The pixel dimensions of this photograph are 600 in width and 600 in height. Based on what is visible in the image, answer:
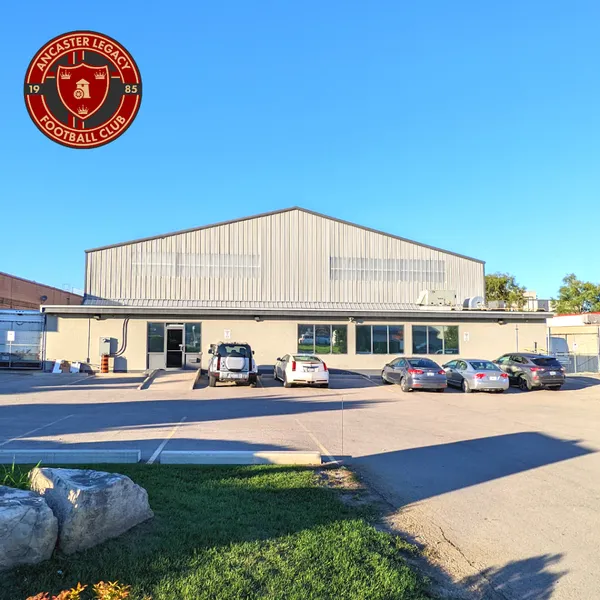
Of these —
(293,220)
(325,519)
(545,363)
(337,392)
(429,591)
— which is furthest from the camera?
(293,220)

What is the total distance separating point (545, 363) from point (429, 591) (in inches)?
840

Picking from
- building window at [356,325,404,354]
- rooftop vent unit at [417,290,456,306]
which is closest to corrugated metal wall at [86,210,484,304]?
rooftop vent unit at [417,290,456,306]

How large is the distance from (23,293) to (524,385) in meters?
35.7

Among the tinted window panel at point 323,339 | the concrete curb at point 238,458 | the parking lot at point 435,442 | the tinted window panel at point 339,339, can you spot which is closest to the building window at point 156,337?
the parking lot at point 435,442

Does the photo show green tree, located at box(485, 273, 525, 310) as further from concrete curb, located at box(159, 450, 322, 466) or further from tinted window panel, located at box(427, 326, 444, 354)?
concrete curb, located at box(159, 450, 322, 466)

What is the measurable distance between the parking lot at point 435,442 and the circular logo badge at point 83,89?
5353 mm

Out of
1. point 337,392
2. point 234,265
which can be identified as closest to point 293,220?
point 234,265

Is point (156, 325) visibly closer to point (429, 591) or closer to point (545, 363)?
point (545, 363)

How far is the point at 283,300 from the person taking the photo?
3238 centimetres

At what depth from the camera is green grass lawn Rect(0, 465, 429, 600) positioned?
3688mm

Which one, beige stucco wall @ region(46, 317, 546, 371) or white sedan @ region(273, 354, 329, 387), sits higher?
beige stucco wall @ region(46, 317, 546, 371)

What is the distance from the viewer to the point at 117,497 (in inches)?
180

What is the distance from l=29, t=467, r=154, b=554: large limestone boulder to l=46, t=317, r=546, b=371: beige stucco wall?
921 inches

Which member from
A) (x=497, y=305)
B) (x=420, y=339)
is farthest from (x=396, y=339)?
(x=497, y=305)
